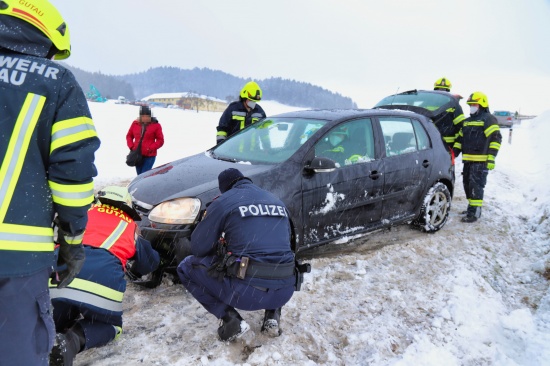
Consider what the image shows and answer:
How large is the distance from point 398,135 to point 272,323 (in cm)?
305

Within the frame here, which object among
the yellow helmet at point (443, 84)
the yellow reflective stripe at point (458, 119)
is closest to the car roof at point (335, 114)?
the yellow reflective stripe at point (458, 119)

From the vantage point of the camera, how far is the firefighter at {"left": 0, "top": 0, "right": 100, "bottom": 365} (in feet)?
5.24

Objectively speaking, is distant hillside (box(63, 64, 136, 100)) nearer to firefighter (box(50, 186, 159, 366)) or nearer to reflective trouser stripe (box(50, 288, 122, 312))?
firefighter (box(50, 186, 159, 366))

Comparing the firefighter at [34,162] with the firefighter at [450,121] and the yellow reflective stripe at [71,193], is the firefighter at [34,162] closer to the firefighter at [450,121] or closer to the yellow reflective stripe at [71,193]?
the yellow reflective stripe at [71,193]

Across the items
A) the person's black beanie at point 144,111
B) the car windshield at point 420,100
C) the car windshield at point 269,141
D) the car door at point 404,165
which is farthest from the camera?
the car windshield at point 420,100

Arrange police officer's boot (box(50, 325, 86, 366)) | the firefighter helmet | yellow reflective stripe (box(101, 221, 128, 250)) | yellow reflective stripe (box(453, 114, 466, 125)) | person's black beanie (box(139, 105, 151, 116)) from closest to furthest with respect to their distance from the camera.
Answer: police officer's boot (box(50, 325, 86, 366))
yellow reflective stripe (box(101, 221, 128, 250))
the firefighter helmet
person's black beanie (box(139, 105, 151, 116))
yellow reflective stripe (box(453, 114, 466, 125))

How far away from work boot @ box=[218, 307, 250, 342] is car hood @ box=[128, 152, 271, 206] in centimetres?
103

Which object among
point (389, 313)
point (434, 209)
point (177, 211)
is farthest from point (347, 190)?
point (434, 209)

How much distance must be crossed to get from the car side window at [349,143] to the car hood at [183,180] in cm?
70

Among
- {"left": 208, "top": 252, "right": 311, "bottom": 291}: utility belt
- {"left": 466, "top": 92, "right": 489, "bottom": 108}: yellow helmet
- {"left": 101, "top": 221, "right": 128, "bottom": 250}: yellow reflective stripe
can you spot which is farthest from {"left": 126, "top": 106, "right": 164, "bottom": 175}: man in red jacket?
{"left": 466, "top": 92, "right": 489, "bottom": 108}: yellow helmet

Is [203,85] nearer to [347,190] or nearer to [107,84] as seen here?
[107,84]

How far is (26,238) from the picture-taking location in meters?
1.64

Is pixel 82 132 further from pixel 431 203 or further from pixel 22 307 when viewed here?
pixel 431 203

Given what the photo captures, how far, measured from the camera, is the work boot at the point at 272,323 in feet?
9.66
